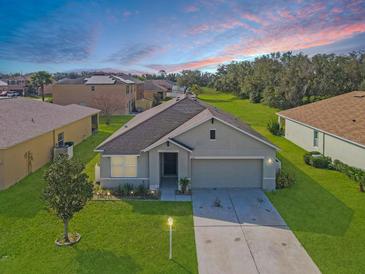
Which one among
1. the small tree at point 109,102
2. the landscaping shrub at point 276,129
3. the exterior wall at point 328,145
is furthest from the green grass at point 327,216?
the small tree at point 109,102

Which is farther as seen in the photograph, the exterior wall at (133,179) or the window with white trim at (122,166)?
the window with white trim at (122,166)

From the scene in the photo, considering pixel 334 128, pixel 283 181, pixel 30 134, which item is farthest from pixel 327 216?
pixel 30 134

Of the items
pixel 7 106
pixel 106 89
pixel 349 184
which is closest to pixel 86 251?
pixel 349 184

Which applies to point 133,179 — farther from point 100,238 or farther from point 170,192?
point 100,238

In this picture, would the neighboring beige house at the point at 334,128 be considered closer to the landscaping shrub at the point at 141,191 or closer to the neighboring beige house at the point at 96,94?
the landscaping shrub at the point at 141,191

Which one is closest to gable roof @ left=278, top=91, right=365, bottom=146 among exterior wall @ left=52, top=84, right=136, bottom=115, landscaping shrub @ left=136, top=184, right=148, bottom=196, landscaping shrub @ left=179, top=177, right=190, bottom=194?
landscaping shrub @ left=179, top=177, right=190, bottom=194

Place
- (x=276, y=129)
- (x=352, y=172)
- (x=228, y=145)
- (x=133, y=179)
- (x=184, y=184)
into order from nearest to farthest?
1. (x=184, y=184)
2. (x=228, y=145)
3. (x=133, y=179)
4. (x=352, y=172)
5. (x=276, y=129)
